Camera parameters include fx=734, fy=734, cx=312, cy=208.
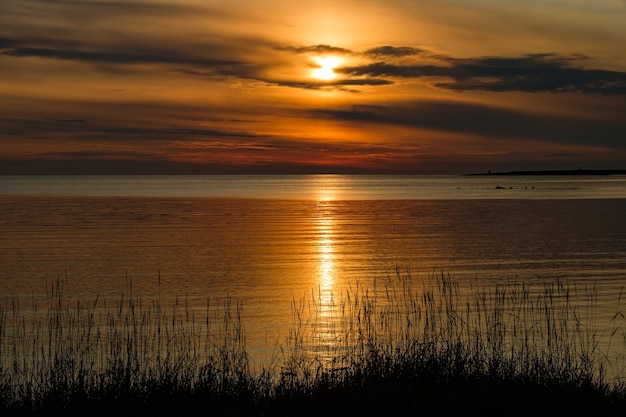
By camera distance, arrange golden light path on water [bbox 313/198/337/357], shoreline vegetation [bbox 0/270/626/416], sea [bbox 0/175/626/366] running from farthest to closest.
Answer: sea [bbox 0/175/626/366] < golden light path on water [bbox 313/198/337/357] < shoreline vegetation [bbox 0/270/626/416]

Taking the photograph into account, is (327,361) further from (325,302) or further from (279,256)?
(279,256)

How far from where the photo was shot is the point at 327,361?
15.9 metres

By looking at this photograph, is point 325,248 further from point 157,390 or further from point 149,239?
point 157,390

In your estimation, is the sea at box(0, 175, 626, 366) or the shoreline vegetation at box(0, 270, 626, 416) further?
the sea at box(0, 175, 626, 366)

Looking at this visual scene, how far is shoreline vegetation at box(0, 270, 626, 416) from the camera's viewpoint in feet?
32.1

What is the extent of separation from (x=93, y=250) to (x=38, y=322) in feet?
64.8

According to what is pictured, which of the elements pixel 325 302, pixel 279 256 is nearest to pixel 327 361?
pixel 325 302

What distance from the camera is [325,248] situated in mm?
41031

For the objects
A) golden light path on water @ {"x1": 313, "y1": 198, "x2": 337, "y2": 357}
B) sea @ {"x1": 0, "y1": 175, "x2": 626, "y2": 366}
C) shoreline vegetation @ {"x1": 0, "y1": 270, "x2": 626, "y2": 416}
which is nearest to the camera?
shoreline vegetation @ {"x1": 0, "y1": 270, "x2": 626, "y2": 416}

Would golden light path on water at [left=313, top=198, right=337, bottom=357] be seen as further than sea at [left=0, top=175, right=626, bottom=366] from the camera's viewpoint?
No

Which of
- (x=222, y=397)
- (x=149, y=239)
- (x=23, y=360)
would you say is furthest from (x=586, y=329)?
(x=149, y=239)

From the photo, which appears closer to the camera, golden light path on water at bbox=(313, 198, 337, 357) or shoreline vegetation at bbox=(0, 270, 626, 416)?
shoreline vegetation at bbox=(0, 270, 626, 416)

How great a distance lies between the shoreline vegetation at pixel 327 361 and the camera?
979 centimetres

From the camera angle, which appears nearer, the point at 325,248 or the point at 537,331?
the point at 537,331
